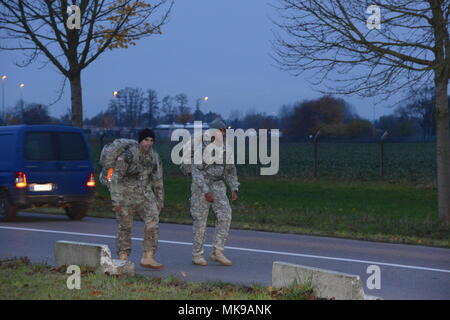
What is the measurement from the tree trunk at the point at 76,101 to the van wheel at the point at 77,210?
219 inches

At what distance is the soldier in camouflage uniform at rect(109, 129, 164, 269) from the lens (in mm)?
10594

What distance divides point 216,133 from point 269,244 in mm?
3254

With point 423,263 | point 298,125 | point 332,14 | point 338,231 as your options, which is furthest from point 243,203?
point 298,125

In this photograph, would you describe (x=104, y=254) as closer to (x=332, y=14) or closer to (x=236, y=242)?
(x=236, y=242)

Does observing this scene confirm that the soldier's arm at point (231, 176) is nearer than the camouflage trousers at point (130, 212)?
No

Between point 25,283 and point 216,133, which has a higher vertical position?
point 216,133

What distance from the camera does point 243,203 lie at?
21391 mm

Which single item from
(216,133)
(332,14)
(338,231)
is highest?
(332,14)

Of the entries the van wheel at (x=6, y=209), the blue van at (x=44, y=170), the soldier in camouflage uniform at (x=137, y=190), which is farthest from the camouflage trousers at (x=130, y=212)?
the van wheel at (x=6, y=209)

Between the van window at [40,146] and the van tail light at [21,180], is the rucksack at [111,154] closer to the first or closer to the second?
the van tail light at [21,180]

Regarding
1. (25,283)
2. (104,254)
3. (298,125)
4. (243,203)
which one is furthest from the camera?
(298,125)

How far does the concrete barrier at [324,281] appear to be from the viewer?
7.88 metres

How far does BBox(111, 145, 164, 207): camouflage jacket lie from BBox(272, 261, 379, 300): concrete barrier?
2.66m
